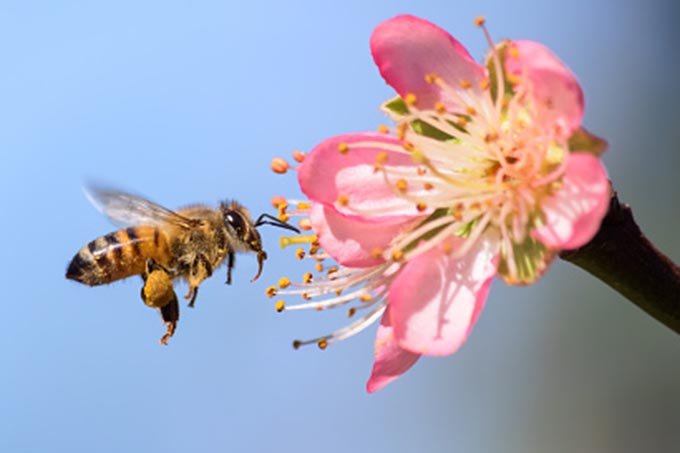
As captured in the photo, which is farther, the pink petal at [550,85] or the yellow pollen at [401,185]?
the yellow pollen at [401,185]

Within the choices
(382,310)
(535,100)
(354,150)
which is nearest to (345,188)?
(354,150)

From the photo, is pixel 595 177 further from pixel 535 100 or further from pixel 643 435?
pixel 643 435

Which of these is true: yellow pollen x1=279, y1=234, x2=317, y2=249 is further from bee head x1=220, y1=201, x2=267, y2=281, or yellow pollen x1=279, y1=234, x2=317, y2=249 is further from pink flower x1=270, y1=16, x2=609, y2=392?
bee head x1=220, y1=201, x2=267, y2=281

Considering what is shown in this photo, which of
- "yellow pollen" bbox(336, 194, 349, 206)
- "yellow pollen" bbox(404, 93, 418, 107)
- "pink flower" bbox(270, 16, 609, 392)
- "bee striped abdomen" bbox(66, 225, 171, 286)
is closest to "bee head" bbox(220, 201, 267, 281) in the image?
"bee striped abdomen" bbox(66, 225, 171, 286)

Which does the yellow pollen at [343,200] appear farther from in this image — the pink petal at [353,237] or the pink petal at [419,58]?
the pink petal at [419,58]

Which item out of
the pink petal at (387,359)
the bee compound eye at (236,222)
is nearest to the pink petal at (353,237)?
the pink petal at (387,359)

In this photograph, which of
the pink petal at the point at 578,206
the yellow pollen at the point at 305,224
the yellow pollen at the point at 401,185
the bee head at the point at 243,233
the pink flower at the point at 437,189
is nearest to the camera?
the pink petal at the point at 578,206

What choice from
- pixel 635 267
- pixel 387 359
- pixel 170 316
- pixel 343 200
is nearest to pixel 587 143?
pixel 635 267
